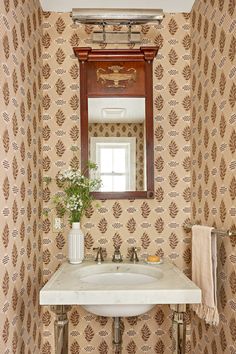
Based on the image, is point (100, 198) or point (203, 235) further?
point (100, 198)

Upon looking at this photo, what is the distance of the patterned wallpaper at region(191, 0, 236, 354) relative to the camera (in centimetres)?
184

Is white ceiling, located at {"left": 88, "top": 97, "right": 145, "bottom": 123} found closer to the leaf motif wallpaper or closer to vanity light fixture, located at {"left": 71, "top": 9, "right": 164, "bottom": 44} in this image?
the leaf motif wallpaper

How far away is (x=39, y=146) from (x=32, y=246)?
67cm

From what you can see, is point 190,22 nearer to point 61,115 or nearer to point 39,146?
point 61,115

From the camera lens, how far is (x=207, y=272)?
6.63 ft

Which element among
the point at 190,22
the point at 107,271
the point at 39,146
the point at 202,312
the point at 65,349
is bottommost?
the point at 65,349

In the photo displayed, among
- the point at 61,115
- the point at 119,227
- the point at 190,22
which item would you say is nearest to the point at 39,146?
the point at 61,115

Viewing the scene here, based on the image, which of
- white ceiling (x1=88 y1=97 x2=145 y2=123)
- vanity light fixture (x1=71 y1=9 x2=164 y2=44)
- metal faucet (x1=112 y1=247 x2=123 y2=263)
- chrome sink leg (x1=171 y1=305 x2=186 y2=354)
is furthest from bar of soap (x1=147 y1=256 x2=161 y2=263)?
vanity light fixture (x1=71 y1=9 x2=164 y2=44)

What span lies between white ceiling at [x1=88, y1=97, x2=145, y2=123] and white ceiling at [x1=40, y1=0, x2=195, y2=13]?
0.63 meters

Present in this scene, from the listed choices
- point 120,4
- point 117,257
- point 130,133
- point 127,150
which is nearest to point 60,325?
→ point 117,257

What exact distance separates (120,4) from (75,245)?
1638 millimetres

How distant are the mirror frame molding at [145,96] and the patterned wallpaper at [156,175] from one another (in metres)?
0.07

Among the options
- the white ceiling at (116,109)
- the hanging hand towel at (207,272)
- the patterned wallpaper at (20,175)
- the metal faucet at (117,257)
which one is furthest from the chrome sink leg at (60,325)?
the white ceiling at (116,109)

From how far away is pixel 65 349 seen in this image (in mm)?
1900
